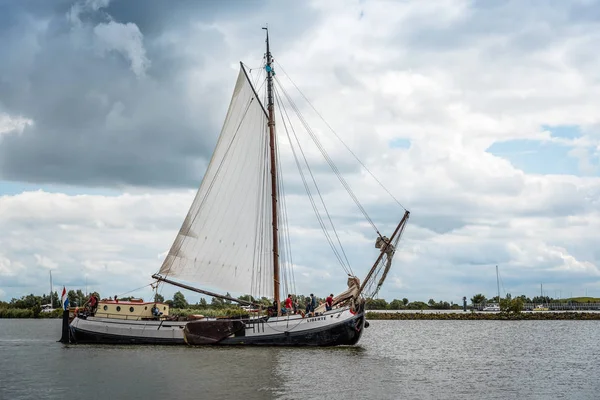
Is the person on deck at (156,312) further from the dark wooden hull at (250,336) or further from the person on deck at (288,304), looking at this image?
the person on deck at (288,304)

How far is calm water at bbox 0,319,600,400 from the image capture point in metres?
34.2

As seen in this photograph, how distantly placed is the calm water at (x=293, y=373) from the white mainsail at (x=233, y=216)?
263 inches

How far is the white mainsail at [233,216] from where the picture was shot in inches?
2242

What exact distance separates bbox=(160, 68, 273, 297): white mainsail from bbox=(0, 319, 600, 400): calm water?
21.9 ft

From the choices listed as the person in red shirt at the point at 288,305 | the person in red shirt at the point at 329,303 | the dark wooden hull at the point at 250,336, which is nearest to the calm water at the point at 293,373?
the dark wooden hull at the point at 250,336

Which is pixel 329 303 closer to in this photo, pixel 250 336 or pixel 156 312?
pixel 250 336

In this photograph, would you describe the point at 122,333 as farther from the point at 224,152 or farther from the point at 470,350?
the point at 470,350

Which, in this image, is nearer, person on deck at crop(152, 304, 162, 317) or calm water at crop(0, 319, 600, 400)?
calm water at crop(0, 319, 600, 400)

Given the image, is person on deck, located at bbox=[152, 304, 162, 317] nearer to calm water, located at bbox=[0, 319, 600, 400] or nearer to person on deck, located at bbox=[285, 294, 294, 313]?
calm water, located at bbox=[0, 319, 600, 400]

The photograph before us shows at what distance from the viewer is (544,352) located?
5838 cm

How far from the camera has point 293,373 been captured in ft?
131

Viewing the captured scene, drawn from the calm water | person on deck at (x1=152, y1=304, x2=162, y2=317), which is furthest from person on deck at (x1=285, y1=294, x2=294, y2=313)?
person on deck at (x1=152, y1=304, x2=162, y2=317)

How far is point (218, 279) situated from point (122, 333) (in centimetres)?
943

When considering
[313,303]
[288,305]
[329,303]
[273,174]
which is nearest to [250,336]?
[288,305]
